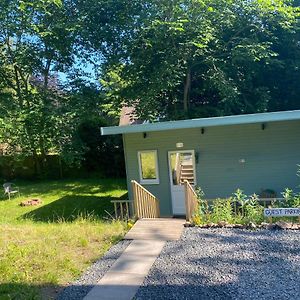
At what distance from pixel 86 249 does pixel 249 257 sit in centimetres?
254

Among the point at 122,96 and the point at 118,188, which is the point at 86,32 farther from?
the point at 118,188

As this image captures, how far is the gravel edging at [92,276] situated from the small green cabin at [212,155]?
15.2 ft

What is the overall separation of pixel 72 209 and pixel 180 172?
4.29 m

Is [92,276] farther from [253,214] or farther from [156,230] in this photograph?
[253,214]

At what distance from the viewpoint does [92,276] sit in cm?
432

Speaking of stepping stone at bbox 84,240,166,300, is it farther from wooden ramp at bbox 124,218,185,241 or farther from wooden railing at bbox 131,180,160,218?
wooden railing at bbox 131,180,160,218

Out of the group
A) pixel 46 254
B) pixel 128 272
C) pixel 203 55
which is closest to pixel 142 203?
pixel 46 254

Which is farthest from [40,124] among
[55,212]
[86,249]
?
[86,249]

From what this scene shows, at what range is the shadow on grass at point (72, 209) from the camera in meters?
10.3

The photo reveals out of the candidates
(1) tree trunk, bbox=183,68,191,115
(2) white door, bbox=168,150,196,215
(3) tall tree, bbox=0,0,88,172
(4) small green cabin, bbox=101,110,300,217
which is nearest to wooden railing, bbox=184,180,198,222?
(4) small green cabin, bbox=101,110,300,217

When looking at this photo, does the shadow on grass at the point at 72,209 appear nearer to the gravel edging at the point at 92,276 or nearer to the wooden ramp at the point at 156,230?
the wooden ramp at the point at 156,230

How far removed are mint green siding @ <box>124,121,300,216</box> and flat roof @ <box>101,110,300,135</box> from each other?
1.91ft

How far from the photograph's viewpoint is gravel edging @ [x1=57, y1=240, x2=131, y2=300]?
3871 millimetres

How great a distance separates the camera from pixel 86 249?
5309 millimetres
